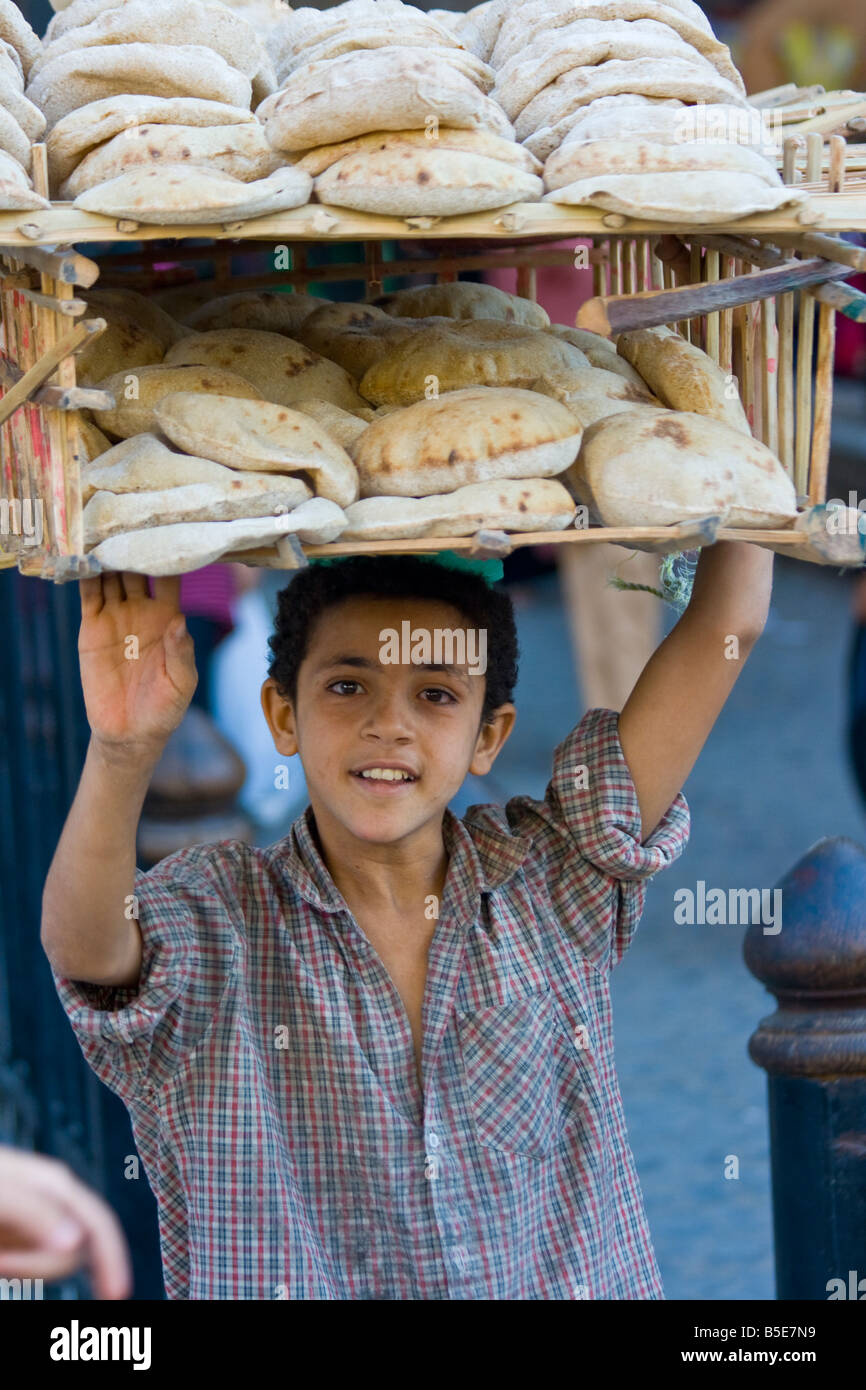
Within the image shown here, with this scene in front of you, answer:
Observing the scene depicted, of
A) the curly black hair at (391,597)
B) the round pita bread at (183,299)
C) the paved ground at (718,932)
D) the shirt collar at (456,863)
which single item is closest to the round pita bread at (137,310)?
the round pita bread at (183,299)

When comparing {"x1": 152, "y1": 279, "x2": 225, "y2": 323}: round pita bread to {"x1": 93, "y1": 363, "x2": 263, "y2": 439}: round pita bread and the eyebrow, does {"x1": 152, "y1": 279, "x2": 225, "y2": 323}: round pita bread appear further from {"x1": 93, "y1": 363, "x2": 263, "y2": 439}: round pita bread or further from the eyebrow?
the eyebrow

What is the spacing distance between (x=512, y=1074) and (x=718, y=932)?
3.82 meters

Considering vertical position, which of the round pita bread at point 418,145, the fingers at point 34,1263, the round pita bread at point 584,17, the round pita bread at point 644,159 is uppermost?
the round pita bread at point 584,17

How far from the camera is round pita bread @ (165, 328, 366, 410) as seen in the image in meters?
1.74

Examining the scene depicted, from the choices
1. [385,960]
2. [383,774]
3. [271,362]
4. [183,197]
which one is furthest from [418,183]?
[385,960]

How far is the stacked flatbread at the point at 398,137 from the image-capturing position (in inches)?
58.9

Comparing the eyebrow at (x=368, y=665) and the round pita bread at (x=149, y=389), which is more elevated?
the round pita bread at (x=149, y=389)

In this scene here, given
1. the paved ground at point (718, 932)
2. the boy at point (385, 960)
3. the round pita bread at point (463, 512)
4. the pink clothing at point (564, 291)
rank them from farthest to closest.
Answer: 1. the pink clothing at point (564, 291)
2. the paved ground at point (718, 932)
3. the boy at point (385, 960)
4. the round pita bread at point (463, 512)

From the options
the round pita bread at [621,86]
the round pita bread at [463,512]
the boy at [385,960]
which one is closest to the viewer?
the round pita bread at [463,512]

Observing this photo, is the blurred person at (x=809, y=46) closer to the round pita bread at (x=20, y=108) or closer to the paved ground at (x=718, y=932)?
the paved ground at (x=718, y=932)

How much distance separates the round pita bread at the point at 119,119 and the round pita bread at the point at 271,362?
244mm

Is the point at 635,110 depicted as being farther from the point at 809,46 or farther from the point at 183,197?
the point at 809,46

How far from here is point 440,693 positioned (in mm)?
1907

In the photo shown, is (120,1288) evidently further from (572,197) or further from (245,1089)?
(572,197)
